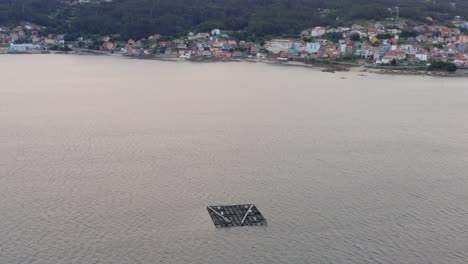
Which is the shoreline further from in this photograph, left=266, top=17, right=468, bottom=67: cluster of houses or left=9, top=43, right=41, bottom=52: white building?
left=266, top=17, right=468, bottom=67: cluster of houses

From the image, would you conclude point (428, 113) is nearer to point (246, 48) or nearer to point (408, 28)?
point (246, 48)

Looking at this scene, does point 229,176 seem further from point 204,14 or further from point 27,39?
point 204,14

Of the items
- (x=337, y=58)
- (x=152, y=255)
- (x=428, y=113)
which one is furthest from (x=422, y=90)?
(x=152, y=255)

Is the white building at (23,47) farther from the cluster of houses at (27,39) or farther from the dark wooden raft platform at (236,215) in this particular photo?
the dark wooden raft platform at (236,215)

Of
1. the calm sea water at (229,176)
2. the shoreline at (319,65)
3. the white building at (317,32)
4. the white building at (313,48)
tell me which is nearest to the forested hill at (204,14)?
the white building at (317,32)

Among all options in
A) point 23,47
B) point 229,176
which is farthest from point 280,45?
point 229,176

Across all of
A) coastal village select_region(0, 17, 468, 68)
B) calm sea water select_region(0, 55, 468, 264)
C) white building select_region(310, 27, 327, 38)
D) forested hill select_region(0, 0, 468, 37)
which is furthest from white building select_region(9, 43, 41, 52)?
calm sea water select_region(0, 55, 468, 264)
